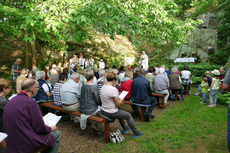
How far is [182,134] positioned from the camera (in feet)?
14.4

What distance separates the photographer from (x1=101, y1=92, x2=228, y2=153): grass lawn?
3660 millimetres

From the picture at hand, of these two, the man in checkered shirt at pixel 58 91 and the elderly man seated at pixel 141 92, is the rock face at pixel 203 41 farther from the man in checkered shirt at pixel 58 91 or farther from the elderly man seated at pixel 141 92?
the man in checkered shirt at pixel 58 91

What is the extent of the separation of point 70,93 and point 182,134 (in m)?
3.37

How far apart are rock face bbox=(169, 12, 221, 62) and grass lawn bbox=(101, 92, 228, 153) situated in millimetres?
13105

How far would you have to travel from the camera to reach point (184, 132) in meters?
4.52

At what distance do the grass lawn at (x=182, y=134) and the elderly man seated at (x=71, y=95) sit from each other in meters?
1.45

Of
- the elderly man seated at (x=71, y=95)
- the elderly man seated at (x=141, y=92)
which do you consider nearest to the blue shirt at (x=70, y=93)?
the elderly man seated at (x=71, y=95)

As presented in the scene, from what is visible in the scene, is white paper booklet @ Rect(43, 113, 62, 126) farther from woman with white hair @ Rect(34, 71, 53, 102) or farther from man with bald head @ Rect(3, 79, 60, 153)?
woman with white hair @ Rect(34, 71, 53, 102)

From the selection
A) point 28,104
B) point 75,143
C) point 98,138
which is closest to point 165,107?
point 98,138

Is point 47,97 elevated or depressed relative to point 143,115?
elevated

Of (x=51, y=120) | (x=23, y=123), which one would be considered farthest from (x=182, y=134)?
(x=23, y=123)

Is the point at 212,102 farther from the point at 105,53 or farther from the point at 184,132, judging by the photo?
the point at 105,53

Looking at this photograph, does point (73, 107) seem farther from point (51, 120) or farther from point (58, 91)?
point (51, 120)

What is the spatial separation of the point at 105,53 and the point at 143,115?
14.3 metres
